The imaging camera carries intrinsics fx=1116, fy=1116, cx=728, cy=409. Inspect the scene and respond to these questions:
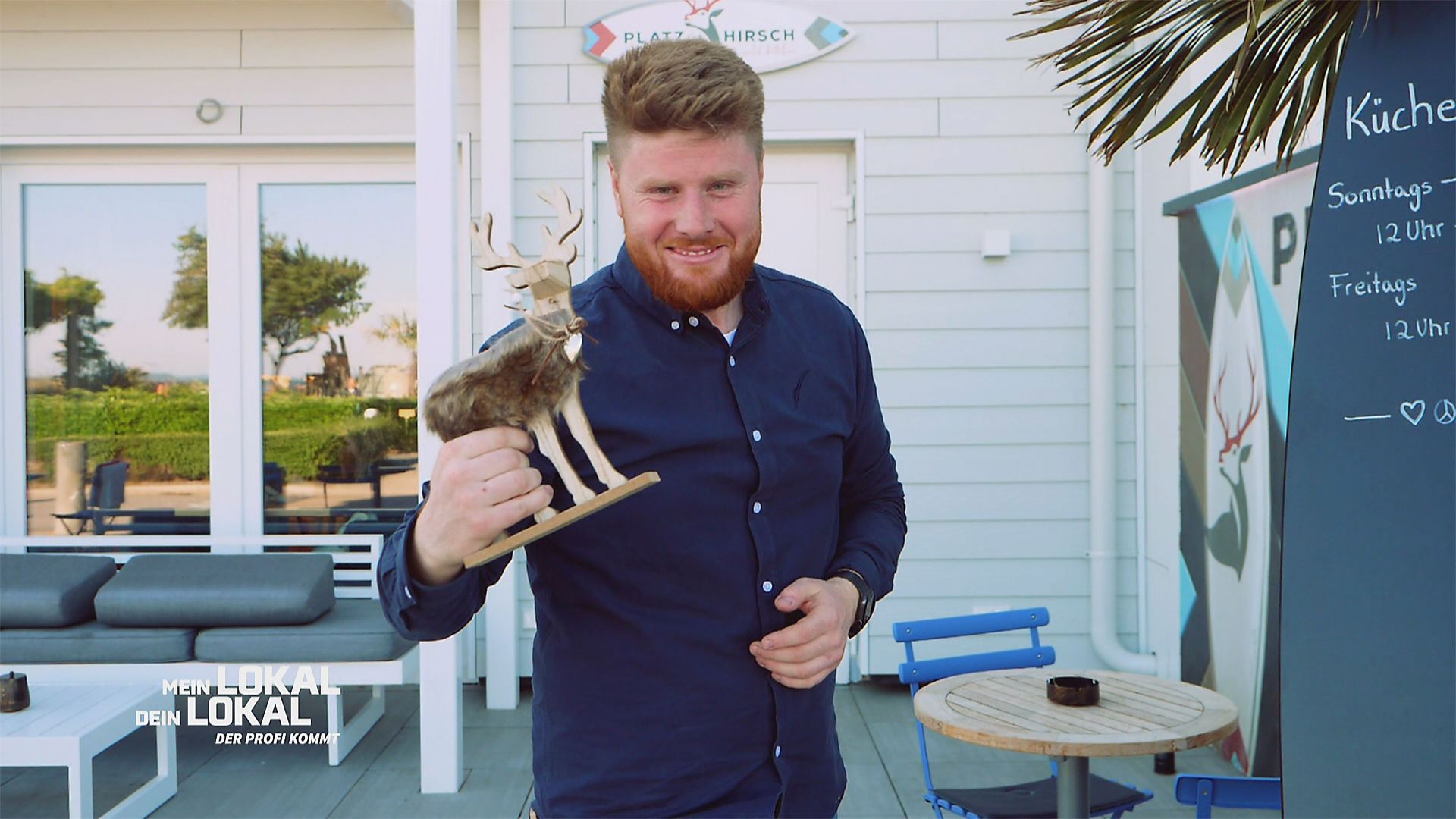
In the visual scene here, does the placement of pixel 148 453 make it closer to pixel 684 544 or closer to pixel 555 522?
pixel 684 544

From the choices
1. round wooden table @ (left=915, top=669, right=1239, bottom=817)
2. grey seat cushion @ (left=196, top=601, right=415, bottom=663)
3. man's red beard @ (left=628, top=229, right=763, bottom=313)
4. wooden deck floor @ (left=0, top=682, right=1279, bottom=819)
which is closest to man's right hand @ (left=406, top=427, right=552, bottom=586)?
man's red beard @ (left=628, top=229, right=763, bottom=313)

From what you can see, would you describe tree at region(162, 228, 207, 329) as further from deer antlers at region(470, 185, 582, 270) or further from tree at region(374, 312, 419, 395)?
deer antlers at region(470, 185, 582, 270)

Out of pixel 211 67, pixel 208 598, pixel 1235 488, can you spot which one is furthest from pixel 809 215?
Result: pixel 208 598

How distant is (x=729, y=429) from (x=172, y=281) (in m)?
5.04

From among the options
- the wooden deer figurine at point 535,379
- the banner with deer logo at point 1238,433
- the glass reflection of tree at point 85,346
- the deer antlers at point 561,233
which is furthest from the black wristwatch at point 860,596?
the glass reflection of tree at point 85,346

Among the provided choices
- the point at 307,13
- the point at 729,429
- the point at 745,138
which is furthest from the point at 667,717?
the point at 307,13

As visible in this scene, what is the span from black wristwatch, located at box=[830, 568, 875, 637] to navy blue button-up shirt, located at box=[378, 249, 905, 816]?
6 centimetres

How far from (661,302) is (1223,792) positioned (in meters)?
1.81

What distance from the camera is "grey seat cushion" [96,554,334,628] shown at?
15.4ft

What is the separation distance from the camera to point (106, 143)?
5461 millimetres

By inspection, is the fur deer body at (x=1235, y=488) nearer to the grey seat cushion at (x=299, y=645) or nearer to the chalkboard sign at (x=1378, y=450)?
the chalkboard sign at (x=1378, y=450)

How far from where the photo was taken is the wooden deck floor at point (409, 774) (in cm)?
402

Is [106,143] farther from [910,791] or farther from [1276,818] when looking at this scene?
[1276,818]

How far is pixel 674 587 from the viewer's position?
1.48m
